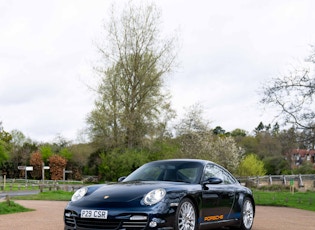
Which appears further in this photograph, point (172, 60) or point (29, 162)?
point (29, 162)

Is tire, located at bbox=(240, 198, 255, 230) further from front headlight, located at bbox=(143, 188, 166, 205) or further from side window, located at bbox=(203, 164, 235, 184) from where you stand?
front headlight, located at bbox=(143, 188, 166, 205)

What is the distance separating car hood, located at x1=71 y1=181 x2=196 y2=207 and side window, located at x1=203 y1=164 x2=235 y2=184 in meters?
0.91

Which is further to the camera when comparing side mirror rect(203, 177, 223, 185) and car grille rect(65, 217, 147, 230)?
side mirror rect(203, 177, 223, 185)

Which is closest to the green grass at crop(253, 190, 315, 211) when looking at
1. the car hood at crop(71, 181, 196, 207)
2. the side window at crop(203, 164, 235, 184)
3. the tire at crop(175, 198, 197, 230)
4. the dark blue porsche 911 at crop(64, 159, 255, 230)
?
the side window at crop(203, 164, 235, 184)

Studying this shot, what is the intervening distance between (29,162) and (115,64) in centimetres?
2710

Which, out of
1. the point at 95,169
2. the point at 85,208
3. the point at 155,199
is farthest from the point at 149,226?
the point at 95,169

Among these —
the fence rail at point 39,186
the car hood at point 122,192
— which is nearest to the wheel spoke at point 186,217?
the car hood at point 122,192

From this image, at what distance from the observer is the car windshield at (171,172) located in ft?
29.0

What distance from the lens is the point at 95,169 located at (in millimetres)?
54594

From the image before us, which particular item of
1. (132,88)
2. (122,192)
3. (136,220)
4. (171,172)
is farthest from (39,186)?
(136,220)

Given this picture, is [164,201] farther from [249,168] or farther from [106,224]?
[249,168]

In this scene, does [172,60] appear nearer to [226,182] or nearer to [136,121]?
[136,121]

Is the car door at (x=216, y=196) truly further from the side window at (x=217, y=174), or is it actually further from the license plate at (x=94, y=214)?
the license plate at (x=94, y=214)

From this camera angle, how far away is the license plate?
749 centimetres
